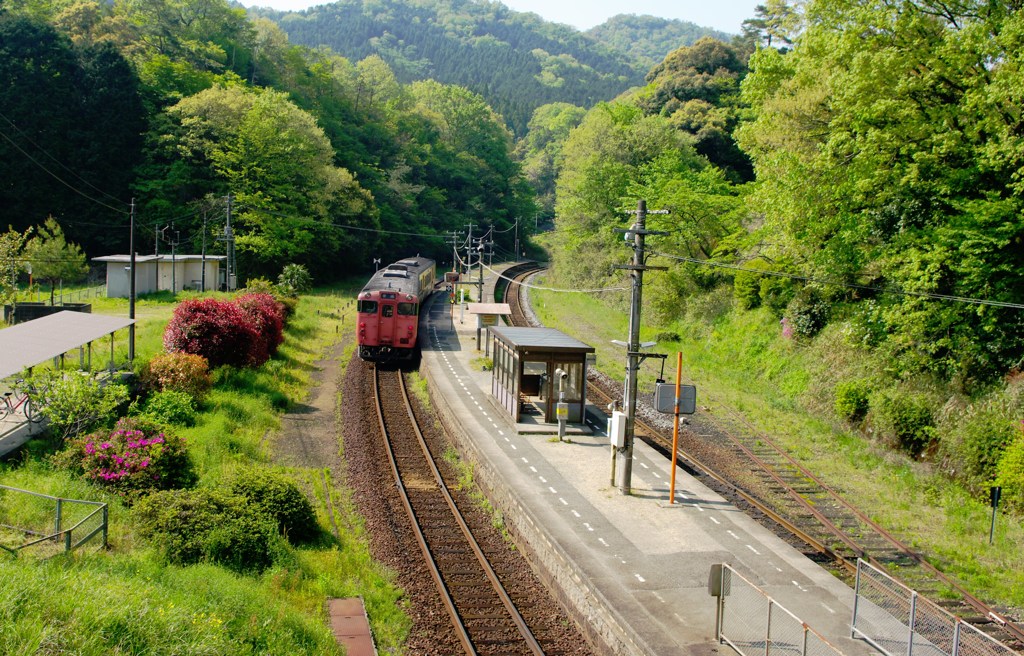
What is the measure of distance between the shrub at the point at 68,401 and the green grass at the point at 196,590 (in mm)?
600

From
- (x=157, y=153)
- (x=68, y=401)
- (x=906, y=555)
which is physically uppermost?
(x=157, y=153)

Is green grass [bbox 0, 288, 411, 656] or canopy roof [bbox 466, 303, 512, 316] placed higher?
canopy roof [bbox 466, 303, 512, 316]

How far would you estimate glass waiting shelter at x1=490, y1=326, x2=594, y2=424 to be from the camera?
810 inches

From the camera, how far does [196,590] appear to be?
10.4m

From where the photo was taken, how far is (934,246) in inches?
754

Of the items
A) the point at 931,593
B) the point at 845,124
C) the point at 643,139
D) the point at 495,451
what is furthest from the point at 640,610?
the point at 643,139

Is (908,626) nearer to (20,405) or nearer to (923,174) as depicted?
(923,174)

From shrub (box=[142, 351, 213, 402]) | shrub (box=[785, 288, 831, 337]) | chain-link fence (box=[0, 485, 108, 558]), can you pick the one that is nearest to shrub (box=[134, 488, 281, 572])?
chain-link fence (box=[0, 485, 108, 558])

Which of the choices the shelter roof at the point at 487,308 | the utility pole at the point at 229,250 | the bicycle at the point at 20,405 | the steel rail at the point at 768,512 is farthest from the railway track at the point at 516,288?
the bicycle at the point at 20,405

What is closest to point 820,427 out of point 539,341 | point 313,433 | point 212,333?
point 539,341

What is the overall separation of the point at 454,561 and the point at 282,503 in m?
3.07

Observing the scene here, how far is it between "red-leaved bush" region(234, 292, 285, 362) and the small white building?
8852 mm

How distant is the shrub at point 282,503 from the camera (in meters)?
13.9

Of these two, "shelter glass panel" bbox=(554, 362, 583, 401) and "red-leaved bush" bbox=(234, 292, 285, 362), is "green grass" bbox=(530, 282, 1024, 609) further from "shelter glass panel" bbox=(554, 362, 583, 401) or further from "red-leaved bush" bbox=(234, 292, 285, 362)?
"red-leaved bush" bbox=(234, 292, 285, 362)
